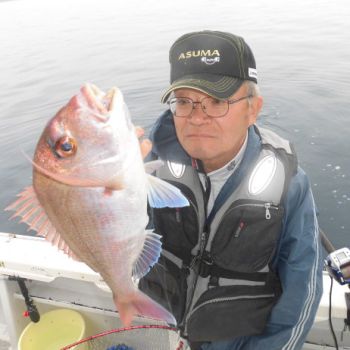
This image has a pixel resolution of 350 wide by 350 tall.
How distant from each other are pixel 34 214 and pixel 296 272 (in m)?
1.49

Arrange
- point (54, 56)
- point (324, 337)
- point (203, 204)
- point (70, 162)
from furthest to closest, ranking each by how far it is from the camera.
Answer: point (54, 56) < point (324, 337) < point (203, 204) < point (70, 162)

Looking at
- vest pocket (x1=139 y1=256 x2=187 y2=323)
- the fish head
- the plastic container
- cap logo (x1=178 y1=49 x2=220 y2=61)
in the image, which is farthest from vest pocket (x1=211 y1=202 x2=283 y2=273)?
the plastic container

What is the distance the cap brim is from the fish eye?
0.91 meters

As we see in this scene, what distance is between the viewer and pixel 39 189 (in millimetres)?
1562

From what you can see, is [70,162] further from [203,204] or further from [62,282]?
[62,282]

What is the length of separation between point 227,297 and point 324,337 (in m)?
1.24

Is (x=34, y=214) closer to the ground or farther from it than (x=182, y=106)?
closer to the ground

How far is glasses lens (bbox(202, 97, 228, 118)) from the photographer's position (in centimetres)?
225

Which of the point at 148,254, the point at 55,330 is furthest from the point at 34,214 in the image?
the point at 55,330

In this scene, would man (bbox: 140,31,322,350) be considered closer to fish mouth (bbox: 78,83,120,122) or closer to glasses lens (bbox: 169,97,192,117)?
glasses lens (bbox: 169,97,192,117)

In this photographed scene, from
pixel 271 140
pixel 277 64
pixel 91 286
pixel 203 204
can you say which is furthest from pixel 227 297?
pixel 277 64

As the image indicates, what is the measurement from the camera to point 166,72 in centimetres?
1495

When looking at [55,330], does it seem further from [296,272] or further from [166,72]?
[166,72]

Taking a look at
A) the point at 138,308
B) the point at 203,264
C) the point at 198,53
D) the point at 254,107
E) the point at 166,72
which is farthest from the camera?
the point at 166,72
